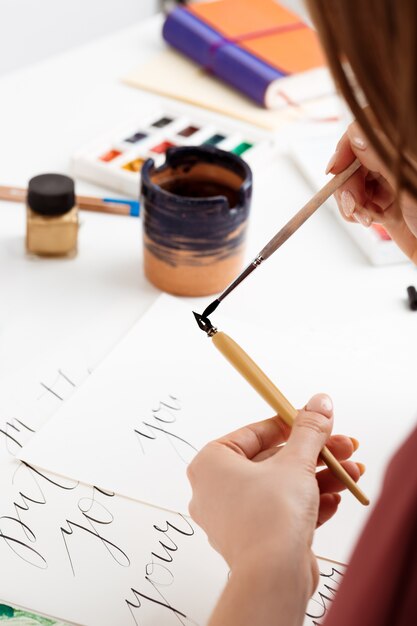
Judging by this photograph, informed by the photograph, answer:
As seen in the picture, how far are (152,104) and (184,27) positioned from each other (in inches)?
6.3

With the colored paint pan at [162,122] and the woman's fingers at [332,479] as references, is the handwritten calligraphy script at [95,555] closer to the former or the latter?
the woman's fingers at [332,479]

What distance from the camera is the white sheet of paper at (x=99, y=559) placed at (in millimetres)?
570

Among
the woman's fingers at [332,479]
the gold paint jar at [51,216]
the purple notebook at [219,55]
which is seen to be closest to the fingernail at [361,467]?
the woman's fingers at [332,479]

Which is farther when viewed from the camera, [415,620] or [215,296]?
[215,296]

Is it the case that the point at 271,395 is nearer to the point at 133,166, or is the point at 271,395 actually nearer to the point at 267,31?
the point at 133,166

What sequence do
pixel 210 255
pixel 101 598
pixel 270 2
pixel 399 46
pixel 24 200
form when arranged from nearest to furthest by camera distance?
pixel 399 46 → pixel 101 598 → pixel 210 255 → pixel 24 200 → pixel 270 2

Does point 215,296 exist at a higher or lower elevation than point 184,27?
lower

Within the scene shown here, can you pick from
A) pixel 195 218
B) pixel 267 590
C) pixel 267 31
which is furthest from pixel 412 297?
pixel 267 31

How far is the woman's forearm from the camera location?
0.50m

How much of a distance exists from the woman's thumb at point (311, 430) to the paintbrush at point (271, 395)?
0.04ft

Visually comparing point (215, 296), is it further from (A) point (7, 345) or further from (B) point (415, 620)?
(B) point (415, 620)

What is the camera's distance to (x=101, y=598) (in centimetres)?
57

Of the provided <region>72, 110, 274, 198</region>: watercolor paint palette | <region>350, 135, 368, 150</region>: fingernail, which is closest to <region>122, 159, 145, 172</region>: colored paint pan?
<region>72, 110, 274, 198</region>: watercolor paint palette

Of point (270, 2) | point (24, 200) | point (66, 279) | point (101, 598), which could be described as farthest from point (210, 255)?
point (270, 2)
